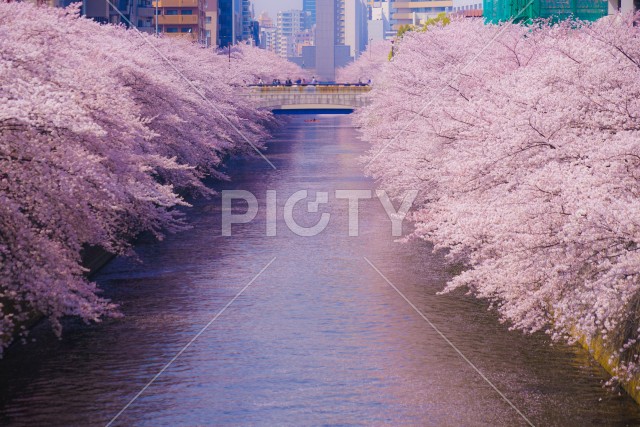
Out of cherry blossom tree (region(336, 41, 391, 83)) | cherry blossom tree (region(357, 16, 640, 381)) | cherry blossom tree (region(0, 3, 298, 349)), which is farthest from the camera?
cherry blossom tree (region(336, 41, 391, 83))

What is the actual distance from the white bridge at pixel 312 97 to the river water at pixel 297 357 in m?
76.6

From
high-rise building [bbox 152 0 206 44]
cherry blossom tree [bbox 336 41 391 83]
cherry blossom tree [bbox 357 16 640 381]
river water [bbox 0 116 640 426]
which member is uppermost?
high-rise building [bbox 152 0 206 44]

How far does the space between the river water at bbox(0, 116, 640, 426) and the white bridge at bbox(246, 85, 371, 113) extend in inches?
3018

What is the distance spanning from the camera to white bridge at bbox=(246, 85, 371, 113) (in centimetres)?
10800

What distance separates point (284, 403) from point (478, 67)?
69.6 ft

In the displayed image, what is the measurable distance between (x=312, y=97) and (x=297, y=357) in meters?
90.3

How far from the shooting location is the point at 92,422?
17141mm

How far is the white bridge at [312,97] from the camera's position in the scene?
354 feet

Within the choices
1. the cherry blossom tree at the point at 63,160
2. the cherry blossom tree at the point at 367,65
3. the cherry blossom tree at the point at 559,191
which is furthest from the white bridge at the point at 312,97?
the cherry blossom tree at the point at 559,191

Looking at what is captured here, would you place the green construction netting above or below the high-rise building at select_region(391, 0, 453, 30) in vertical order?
below

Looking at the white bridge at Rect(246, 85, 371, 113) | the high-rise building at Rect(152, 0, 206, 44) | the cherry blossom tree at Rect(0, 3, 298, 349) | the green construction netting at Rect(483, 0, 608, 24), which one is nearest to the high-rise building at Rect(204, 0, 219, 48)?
the high-rise building at Rect(152, 0, 206, 44)

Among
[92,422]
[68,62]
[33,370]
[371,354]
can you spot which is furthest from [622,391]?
[68,62]

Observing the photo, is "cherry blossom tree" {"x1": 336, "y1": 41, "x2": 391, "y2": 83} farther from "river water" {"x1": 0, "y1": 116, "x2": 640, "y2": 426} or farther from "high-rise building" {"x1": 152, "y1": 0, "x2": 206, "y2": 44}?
"river water" {"x1": 0, "y1": 116, "x2": 640, "y2": 426}

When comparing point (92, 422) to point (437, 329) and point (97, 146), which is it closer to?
point (97, 146)
